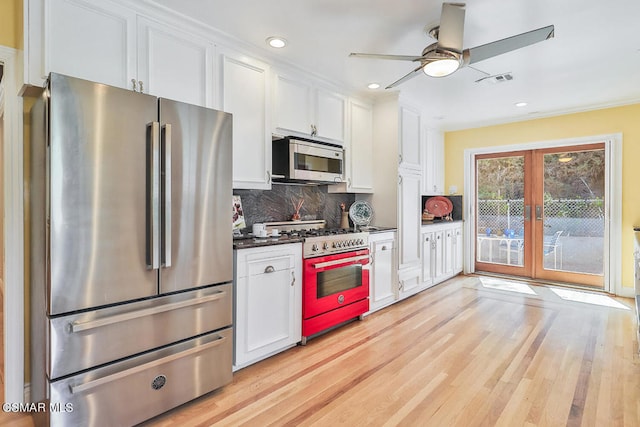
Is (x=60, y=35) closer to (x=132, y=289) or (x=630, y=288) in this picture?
(x=132, y=289)

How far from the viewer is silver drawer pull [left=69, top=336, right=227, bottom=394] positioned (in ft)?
5.26

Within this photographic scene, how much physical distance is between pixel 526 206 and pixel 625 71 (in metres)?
2.21

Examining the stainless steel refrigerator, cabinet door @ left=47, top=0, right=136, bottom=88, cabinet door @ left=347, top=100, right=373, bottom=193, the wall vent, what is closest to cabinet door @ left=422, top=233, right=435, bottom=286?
cabinet door @ left=347, top=100, right=373, bottom=193

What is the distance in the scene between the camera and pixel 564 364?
2.52 m

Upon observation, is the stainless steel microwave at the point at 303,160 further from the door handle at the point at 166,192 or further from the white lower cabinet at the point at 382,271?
the door handle at the point at 166,192

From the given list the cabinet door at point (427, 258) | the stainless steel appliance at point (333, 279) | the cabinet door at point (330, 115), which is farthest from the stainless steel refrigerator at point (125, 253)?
the cabinet door at point (427, 258)

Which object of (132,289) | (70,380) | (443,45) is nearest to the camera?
(70,380)

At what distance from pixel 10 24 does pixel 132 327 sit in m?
1.92

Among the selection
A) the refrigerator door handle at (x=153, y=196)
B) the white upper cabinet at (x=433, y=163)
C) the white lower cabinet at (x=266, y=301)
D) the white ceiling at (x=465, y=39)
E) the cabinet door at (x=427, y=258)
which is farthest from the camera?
the white upper cabinet at (x=433, y=163)

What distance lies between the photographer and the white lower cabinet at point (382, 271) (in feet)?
11.9

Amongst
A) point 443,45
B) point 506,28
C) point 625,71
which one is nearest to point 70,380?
point 443,45

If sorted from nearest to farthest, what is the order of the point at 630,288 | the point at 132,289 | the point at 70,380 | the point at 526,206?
the point at 70,380, the point at 132,289, the point at 630,288, the point at 526,206

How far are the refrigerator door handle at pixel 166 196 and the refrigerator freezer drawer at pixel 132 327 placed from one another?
0.83ft

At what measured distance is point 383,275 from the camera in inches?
149
